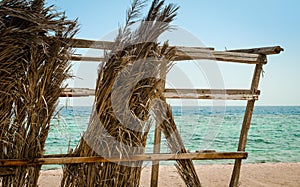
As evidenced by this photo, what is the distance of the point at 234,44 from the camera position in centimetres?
2552

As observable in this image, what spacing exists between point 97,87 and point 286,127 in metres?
21.6

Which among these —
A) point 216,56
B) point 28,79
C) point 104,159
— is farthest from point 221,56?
point 28,79

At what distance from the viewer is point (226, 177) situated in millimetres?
7074

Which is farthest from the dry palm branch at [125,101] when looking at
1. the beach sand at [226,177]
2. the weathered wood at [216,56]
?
the beach sand at [226,177]

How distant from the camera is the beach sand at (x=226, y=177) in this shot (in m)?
6.19

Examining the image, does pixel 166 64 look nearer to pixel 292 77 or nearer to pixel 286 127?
pixel 286 127

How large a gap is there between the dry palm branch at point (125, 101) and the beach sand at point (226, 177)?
3212mm

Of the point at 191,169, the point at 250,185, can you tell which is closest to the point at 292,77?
the point at 250,185

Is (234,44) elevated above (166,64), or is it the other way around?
(234,44)

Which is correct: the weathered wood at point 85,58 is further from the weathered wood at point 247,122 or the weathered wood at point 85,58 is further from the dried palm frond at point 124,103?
the weathered wood at point 247,122

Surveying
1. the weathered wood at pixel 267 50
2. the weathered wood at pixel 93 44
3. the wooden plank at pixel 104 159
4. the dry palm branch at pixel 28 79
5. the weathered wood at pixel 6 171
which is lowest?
the weathered wood at pixel 6 171

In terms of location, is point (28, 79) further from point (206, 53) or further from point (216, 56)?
point (216, 56)

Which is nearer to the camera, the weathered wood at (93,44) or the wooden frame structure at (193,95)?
the wooden frame structure at (193,95)

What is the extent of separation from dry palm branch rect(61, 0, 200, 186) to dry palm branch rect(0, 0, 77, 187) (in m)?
0.32
